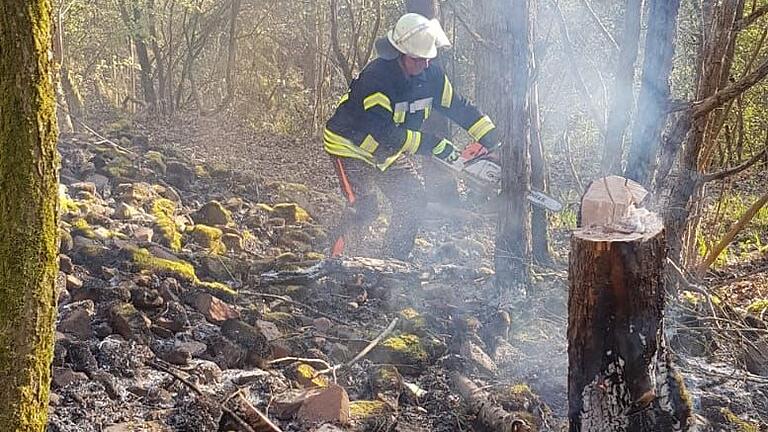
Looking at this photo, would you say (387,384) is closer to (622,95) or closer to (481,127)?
(481,127)

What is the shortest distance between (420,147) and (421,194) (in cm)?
44

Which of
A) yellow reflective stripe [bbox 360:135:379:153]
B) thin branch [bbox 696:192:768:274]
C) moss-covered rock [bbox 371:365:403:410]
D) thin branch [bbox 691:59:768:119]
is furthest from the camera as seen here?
yellow reflective stripe [bbox 360:135:379:153]

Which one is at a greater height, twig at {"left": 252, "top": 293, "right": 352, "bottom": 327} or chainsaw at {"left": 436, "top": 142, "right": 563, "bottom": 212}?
chainsaw at {"left": 436, "top": 142, "right": 563, "bottom": 212}

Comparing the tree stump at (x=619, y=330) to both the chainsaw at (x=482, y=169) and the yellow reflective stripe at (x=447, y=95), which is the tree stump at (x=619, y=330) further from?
the yellow reflective stripe at (x=447, y=95)

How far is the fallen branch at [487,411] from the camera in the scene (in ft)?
10.3

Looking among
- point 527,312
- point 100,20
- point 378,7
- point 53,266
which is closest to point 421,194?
point 527,312

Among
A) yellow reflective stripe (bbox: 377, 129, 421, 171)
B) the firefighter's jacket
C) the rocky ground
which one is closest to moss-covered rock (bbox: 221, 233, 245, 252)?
the rocky ground

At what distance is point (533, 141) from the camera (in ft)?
18.0

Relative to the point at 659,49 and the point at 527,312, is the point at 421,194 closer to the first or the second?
the point at 527,312

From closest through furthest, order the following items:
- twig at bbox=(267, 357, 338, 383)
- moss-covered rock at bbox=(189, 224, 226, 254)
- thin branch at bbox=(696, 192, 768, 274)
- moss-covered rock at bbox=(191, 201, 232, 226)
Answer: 1. twig at bbox=(267, 357, 338, 383)
2. thin branch at bbox=(696, 192, 768, 274)
3. moss-covered rock at bbox=(189, 224, 226, 254)
4. moss-covered rock at bbox=(191, 201, 232, 226)

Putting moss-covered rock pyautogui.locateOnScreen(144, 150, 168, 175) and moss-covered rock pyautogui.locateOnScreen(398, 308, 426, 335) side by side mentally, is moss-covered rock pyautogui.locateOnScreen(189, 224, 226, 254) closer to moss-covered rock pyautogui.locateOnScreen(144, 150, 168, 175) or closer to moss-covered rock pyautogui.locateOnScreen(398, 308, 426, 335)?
moss-covered rock pyautogui.locateOnScreen(398, 308, 426, 335)

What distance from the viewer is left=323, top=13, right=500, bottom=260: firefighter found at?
17.8ft

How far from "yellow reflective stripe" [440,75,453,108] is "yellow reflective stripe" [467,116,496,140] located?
0.26 metres

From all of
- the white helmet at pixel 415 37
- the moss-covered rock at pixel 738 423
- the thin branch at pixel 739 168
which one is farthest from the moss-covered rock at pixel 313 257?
the moss-covered rock at pixel 738 423
